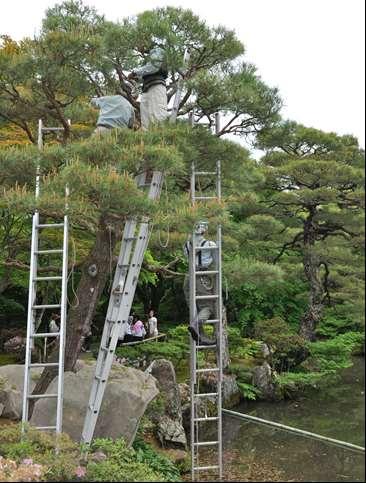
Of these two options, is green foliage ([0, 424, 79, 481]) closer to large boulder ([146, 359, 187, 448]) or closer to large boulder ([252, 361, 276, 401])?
large boulder ([146, 359, 187, 448])

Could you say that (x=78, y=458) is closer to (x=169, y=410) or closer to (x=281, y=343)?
(x=169, y=410)

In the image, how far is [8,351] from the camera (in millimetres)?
11367

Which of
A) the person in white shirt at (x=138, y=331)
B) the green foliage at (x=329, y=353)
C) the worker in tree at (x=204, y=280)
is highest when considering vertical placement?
the worker in tree at (x=204, y=280)

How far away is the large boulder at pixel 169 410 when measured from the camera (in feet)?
19.7

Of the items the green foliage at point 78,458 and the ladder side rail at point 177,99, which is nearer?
the green foliage at point 78,458

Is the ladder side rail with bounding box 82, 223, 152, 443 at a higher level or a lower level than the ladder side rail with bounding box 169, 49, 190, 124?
lower

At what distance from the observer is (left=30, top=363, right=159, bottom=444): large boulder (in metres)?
5.04

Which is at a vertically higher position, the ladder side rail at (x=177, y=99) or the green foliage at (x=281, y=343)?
the ladder side rail at (x=177, y=99)

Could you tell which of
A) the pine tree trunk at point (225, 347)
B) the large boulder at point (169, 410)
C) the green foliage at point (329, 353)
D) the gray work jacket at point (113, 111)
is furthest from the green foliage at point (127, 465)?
the pine tree trunk at point (225, 347)

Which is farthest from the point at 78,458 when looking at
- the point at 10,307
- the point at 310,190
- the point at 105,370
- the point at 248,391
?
the point at 10,307

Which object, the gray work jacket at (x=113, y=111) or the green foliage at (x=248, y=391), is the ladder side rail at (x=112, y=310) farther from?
the green foliage at (x=248, y=391)

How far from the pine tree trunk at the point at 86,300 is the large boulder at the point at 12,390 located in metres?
0.95

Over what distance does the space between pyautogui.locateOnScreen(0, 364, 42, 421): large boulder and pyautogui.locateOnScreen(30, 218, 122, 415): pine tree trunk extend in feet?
3.13

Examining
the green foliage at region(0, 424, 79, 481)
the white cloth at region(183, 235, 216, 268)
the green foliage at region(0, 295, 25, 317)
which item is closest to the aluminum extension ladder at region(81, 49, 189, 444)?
the green foliage at region(0, 424, 79, 481)
